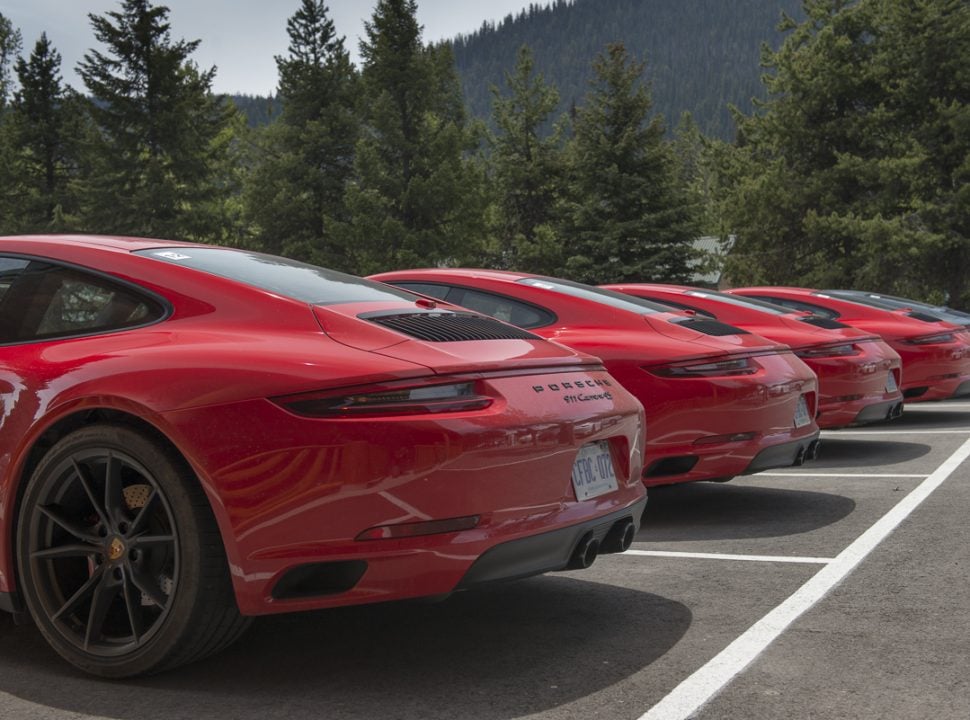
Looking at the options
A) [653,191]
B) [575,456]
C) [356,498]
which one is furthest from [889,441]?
[653,191]

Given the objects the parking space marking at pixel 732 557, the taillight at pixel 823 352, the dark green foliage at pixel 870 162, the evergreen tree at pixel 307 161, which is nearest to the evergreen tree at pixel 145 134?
the evergreen tree at pixel 307 161

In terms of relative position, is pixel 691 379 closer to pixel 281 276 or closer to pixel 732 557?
pixel 732 557

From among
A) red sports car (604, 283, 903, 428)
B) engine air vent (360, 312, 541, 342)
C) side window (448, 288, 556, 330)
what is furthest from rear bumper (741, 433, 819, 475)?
engine air vent (360, 312, 541, 342)

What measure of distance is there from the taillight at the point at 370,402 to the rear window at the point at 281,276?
1.90 ft

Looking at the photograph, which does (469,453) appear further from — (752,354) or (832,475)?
(832,475)

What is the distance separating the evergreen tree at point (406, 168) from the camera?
4109 centimetres

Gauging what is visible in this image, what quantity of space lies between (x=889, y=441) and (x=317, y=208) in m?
37.0

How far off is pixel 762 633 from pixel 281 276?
2.17 m

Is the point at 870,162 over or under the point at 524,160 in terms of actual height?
under

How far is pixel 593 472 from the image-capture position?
3.92 meters

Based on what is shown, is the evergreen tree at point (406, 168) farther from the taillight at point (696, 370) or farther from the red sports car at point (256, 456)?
the red sports car at point (256, 456)

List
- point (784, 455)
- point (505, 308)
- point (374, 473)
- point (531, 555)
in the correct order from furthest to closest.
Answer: point (505, 308), point (784, 455), point (531, 555), point (374, 473)

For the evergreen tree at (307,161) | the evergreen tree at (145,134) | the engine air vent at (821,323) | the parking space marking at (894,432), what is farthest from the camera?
the evergreen tree at (307,161)

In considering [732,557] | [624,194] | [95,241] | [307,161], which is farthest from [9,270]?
[307,161]
